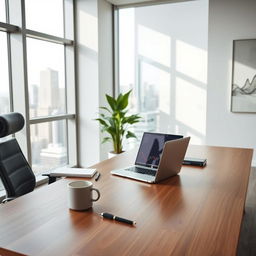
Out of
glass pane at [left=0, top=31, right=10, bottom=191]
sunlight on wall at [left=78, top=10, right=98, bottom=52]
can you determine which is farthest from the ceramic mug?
sunlight on wall at [left=78, top=10, right=98, bottom=52]

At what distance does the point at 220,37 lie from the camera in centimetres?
443

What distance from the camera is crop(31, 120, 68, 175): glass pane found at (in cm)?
392

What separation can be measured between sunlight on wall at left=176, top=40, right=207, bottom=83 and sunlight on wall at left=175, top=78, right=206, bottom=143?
0.16 metres

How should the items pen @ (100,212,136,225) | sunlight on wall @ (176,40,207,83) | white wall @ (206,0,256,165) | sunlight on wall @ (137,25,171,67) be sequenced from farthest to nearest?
sunlight on wall @ (137,25,171,67)
sunlight on wall @ (176,40,207,83)
white wall @ (206,0,256,165)
pen @ (100,212,136,225)

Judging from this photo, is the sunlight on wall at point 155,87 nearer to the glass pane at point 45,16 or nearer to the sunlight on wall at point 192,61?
the sunlight on wall at point 192,61

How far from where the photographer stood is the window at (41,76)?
3.46 metres

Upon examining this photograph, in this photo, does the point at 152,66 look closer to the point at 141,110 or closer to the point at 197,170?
the point at 141,110

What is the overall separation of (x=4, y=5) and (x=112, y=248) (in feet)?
10.9

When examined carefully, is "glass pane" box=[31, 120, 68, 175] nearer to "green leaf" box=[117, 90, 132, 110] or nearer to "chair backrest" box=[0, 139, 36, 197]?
"green leaf" box=[117, 90, 132, 110]

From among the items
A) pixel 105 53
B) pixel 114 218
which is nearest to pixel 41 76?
pixel 105 53

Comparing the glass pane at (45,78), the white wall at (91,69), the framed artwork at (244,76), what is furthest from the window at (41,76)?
the framed artwork at (244,76)

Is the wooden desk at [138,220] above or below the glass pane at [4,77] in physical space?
below

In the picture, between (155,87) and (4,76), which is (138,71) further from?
(4,76)

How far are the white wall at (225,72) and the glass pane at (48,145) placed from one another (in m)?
2.24
